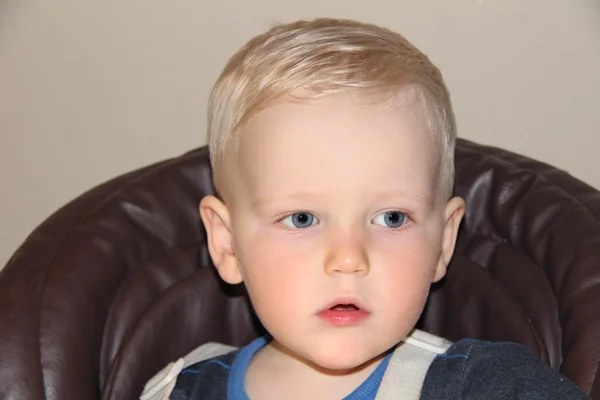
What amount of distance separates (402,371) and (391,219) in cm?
25

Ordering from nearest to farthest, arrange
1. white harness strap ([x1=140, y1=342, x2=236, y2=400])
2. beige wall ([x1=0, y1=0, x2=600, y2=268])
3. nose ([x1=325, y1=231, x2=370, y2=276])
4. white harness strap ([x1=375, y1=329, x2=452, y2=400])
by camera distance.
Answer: nose ([x1=325, y1=231, x2=370, y2=276])
white harness strap ([x1=375, y1=329, x2=452, y2=400])
white harness strap ([x1=140, y1=342, x2=236, y2=400])
beige wall ([x1=0, y1=0, x2=600, y2=268])

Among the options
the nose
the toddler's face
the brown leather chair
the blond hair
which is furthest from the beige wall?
the nose

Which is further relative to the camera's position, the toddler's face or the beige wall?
the beige wall

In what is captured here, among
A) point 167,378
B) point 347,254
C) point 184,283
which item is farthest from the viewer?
point 184,283

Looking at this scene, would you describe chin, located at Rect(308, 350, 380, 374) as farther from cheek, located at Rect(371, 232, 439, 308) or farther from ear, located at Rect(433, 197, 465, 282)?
ear, located at Rect(433, 197, 465, 282)

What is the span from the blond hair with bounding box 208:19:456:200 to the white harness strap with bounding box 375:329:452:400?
9.2 inches

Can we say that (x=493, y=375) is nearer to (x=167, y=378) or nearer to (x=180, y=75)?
(x=167, y=378)

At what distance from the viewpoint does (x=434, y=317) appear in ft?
5.28

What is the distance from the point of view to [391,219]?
129 cm

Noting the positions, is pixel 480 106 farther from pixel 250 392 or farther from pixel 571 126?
pixel 250 392

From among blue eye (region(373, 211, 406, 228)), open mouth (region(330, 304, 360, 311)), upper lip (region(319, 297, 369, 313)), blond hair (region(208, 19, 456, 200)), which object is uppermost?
blond hair (region(208, 19, 456, 200))

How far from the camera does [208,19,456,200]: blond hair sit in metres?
1.27

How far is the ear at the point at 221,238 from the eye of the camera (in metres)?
1.45

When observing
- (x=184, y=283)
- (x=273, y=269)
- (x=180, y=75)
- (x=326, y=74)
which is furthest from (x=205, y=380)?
(x=180, y=75)
